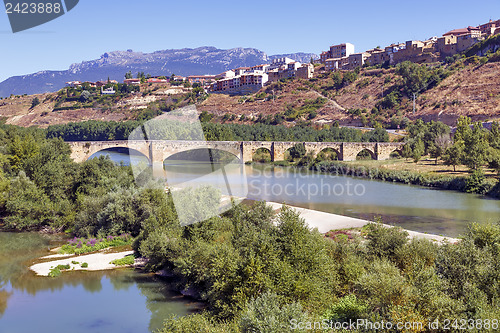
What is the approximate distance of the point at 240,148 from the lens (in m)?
45.2

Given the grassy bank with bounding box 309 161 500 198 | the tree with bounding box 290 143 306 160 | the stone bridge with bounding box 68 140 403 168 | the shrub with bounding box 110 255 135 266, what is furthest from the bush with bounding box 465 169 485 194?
the shrub with bounding box 110 255 135 266

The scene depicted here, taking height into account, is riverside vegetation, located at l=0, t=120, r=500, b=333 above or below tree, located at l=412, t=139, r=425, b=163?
above

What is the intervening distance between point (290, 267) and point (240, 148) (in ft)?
116

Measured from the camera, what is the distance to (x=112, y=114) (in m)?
74.6

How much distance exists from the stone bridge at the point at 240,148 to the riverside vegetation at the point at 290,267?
A: 19.6 meters

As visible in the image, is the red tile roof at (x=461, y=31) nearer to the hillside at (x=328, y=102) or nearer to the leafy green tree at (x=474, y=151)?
the hillside at (x=328, y=102)

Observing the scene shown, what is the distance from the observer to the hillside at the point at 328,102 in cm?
5272

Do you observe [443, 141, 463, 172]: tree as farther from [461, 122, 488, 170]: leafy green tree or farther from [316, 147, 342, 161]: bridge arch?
[316, 147, 342, 161]: bridge arch

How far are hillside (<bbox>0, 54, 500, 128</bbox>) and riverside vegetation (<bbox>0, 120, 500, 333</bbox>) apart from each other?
131 feet

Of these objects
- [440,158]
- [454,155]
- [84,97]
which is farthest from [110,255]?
[84,97]

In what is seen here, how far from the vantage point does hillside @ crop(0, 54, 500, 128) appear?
52719 millimetres

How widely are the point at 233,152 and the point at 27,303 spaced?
106 ft

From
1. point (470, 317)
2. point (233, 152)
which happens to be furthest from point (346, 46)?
point (470, 317)

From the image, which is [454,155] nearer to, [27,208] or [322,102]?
[27,208]
